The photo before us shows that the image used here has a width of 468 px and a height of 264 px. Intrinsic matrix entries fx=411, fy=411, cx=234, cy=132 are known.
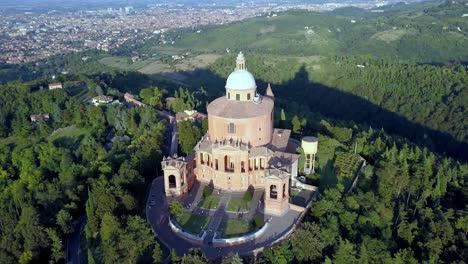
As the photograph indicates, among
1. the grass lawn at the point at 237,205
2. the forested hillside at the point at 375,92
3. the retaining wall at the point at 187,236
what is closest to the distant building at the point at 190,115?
the forested hillside at the point at 375,92

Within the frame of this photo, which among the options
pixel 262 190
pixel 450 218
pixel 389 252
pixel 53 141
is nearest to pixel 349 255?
pixel 389 252

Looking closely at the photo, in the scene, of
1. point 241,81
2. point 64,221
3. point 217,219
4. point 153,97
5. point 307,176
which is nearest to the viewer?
point 217,219

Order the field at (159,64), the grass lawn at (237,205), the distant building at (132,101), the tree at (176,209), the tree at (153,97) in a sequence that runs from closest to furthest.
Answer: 1. the tree at (176,209)
2. the grass lawn at (237,205)
3. the tree at (153,97)
4. the distant building at (132,101)
5. the field at (159,64)

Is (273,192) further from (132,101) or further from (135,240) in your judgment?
(132,101)

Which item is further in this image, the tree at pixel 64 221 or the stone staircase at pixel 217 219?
the tree at pixel 64 221

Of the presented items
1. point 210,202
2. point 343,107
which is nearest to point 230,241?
point 210,202

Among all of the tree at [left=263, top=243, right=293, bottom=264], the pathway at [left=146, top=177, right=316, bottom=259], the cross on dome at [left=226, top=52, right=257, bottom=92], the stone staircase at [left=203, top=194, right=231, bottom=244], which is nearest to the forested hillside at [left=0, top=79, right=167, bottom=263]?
the pathway at [left=146, top=177, right=316, bottom=259]

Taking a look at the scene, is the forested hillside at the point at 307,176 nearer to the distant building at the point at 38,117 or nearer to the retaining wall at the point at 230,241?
the distant building at the point at 38,117
